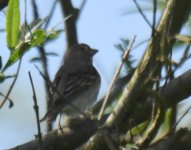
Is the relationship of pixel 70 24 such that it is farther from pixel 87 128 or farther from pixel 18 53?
pixel 18 53

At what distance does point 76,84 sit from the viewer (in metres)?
7.80

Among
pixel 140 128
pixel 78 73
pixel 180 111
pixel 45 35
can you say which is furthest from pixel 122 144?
pixel 78 73

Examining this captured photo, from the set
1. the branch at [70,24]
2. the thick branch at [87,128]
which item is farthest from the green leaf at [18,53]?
the branch at [70,24]

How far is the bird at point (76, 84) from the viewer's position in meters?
6.90

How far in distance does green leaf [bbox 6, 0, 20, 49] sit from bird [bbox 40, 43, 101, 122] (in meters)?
2.93

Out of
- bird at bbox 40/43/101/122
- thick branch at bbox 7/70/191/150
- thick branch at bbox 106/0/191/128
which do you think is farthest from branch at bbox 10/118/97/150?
bird at bbox 40/43/101/122

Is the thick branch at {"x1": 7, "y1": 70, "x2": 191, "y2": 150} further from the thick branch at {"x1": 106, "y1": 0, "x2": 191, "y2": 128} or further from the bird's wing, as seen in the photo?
the bird's wing

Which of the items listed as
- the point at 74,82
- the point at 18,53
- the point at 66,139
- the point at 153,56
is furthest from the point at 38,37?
the point at 74,82

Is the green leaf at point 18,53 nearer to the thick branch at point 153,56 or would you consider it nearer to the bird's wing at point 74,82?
the thick branch at point 153,56

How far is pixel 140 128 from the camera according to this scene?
3725 mm

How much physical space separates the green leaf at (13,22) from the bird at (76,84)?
Result: 2.93 m

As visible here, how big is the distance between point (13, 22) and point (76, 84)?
4517 mm

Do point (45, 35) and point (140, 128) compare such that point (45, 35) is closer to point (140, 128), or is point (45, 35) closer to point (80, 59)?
point (140, 128)

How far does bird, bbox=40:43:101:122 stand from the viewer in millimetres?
6898
